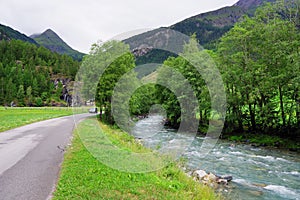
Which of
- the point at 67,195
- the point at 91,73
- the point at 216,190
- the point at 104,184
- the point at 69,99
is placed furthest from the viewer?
the point at 69,99

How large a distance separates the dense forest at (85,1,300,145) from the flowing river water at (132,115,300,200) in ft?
16.3

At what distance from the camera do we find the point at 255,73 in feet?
82.4

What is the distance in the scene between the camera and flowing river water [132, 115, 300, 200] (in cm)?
1202

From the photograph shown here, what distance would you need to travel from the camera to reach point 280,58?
23703 mm

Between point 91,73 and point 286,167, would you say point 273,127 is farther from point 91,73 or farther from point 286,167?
point 91,73

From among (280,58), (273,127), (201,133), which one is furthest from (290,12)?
(201,133)

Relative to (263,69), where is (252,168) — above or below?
below

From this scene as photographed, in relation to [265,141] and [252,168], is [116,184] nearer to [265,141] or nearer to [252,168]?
[252,168]

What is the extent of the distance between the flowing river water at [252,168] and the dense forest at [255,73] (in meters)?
4.97

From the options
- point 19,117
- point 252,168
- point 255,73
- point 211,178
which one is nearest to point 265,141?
point 255,73

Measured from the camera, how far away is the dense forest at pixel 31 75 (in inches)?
4141

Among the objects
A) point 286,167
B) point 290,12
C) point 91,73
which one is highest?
point 290,12

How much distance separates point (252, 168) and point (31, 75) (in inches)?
4870

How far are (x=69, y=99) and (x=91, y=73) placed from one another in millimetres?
106441
